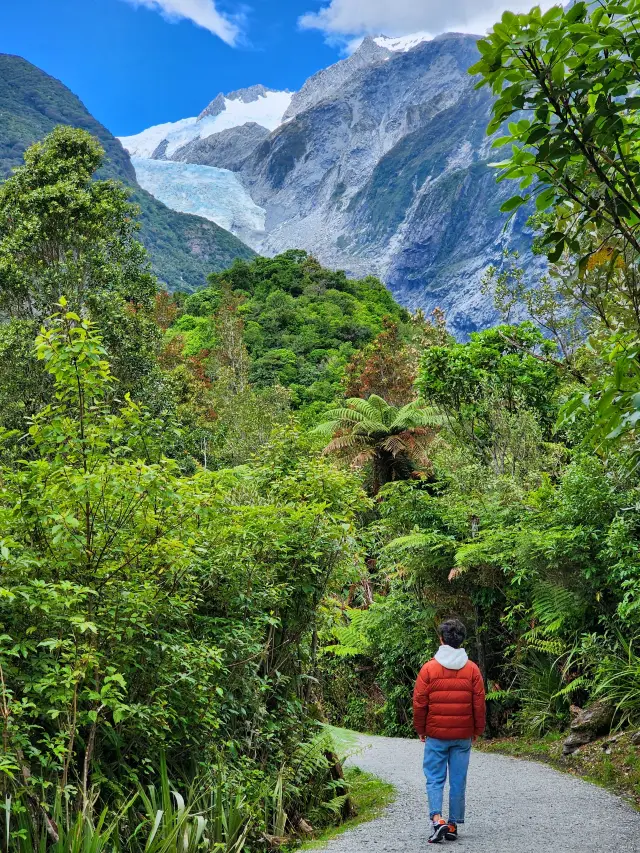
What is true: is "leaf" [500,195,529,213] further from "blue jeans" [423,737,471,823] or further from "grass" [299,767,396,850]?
"grass" [299,767,396,850]

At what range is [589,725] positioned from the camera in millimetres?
8305

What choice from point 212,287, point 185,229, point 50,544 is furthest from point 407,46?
point 50,544

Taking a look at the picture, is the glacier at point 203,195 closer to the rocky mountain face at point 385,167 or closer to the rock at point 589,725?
the rocky mountain face at point 385,167

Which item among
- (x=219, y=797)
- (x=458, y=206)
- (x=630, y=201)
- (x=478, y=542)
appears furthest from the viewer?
(x=458, y=206)

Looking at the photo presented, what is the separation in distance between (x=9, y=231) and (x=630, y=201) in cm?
1538

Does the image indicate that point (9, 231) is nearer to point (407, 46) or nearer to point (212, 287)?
point (212, 287)

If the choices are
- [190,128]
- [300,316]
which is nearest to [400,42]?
[190,128]

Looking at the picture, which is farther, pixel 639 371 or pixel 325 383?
pixel 325 383

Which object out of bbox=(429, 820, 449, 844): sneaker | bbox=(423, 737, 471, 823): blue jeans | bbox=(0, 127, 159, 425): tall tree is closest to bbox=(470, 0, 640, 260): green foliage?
bbox=(423, 737, 471, 823): blue jeans

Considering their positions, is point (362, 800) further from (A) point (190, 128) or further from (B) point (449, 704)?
(A) point (190, 128)

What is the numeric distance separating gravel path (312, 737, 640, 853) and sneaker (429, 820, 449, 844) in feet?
0.19

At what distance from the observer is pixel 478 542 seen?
10.5m

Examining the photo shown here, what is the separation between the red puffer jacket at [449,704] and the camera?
5367 mm

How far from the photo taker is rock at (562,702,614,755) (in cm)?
821
